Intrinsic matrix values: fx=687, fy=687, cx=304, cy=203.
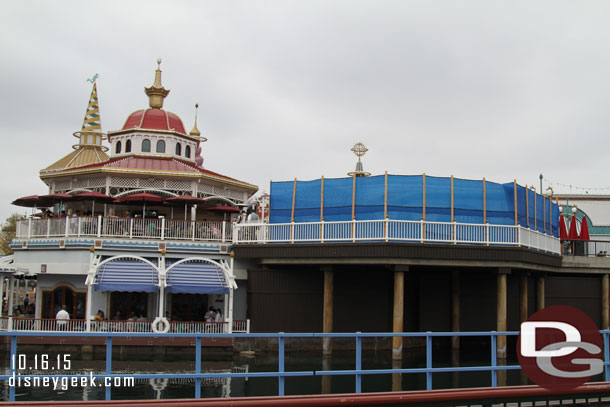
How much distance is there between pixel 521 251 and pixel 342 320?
8.25 meters

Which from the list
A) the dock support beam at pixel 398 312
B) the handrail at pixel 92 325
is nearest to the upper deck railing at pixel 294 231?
the dock support beam at pixel 398 312

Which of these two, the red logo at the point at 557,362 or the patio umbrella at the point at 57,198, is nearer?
the red logo at the point at 557,362

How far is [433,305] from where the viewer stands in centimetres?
3272

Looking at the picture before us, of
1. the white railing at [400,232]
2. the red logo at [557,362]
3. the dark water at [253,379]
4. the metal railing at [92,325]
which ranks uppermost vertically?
the white railing at [400,232]

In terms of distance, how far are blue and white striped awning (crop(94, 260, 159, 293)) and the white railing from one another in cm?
504

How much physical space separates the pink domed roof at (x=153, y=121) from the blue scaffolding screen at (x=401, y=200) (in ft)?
38.1

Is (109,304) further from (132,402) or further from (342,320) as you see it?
(132,402)

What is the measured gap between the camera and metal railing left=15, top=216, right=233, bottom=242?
102 feet

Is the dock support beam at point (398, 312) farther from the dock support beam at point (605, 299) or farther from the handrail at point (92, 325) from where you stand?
the dock support beam at point (605, 299)

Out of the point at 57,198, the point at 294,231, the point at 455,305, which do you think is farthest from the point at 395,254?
the point at 57,198

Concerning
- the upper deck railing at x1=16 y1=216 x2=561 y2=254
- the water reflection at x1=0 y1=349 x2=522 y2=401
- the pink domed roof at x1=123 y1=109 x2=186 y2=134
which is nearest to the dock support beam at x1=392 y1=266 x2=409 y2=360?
the water reflection at x1=0 y1=349 x2=522 y2=401

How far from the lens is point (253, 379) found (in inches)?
926

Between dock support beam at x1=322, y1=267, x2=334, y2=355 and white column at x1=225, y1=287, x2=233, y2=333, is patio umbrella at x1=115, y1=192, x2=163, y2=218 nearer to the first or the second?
white column at x1=225, y1=287, x2=233, y2=333

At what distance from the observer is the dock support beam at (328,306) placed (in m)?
29.0
